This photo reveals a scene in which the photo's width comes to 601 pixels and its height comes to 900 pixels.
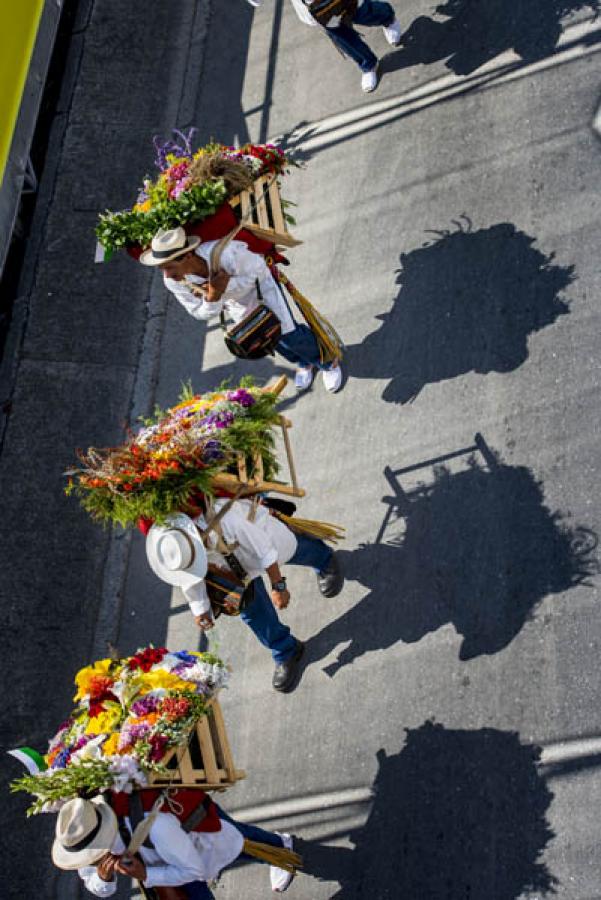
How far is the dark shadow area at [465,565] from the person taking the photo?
6367 mm

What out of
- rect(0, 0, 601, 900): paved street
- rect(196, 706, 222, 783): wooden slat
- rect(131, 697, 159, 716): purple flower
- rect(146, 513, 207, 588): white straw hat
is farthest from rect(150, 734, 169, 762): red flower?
rect(0, 0, 601, 900): paved street

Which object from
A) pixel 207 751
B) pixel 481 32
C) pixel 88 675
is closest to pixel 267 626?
pixel 207 751

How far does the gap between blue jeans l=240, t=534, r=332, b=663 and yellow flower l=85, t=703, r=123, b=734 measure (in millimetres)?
1061

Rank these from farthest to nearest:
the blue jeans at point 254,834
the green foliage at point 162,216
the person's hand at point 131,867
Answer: the green foliage at point 162,216 < the blue jeans at point 254,834 < the person's hand at point 131,867

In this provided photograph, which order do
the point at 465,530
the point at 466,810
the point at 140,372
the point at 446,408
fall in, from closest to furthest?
the point at 466,810
the point at 465,530
the point at 446,408
the point at 140,372

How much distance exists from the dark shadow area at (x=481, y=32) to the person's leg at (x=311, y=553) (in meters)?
4.37

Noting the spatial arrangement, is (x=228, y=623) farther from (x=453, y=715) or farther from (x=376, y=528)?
(x=453, y=715)

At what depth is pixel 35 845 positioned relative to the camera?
281 inches

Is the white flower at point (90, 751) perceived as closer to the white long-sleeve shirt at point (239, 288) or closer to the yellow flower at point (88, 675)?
the yellow flower at point (88, 675)

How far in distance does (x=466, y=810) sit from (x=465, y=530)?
171 cm

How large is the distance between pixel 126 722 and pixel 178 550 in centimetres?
93

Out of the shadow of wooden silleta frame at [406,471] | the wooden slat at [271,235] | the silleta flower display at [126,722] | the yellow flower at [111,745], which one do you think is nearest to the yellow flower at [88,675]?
the silleta flower display at [126,722]

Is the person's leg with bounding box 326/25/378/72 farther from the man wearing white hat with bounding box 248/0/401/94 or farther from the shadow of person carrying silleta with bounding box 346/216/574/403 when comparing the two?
the shadow of person carrying silleta with bounding box 346/216/574/403

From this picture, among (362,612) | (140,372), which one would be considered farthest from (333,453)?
(140,372)
